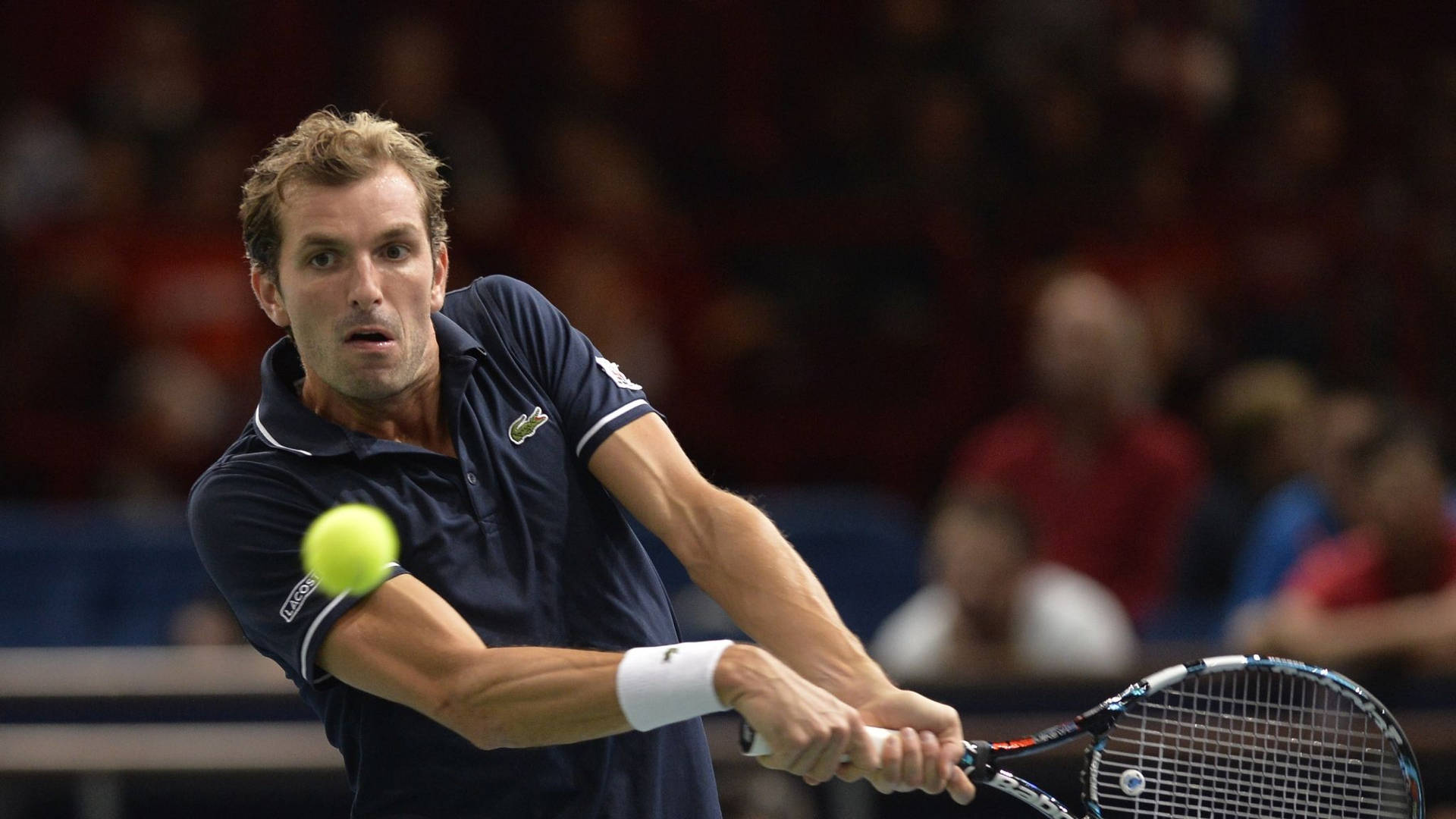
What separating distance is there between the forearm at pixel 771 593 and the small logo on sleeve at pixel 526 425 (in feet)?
1.13

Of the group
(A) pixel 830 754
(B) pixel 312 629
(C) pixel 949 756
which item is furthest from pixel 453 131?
(A) pixel 830 754

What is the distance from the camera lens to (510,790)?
3.49m

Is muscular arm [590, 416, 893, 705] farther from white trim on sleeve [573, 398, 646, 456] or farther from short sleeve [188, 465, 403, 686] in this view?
short sleeve [188, 465, 403, 686]

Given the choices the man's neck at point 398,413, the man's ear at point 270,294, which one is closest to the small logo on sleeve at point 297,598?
the man's neck at point 398,413

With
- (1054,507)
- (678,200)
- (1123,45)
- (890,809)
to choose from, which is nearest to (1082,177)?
(1123,45)

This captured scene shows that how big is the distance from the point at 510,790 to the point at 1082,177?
24.7 ft

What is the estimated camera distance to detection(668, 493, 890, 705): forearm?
11.5ft

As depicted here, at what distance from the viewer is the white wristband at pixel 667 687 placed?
10.3ft

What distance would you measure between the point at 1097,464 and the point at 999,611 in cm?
103

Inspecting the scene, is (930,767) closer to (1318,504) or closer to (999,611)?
(999,611)

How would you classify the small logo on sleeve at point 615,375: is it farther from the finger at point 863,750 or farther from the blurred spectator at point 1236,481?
the blurred spectator at point 1236,481

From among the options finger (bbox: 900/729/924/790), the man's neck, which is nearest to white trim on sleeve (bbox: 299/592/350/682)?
the man's neck

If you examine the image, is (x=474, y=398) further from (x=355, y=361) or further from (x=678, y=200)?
(x=678, y=200)

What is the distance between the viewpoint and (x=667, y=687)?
10.3 ft
